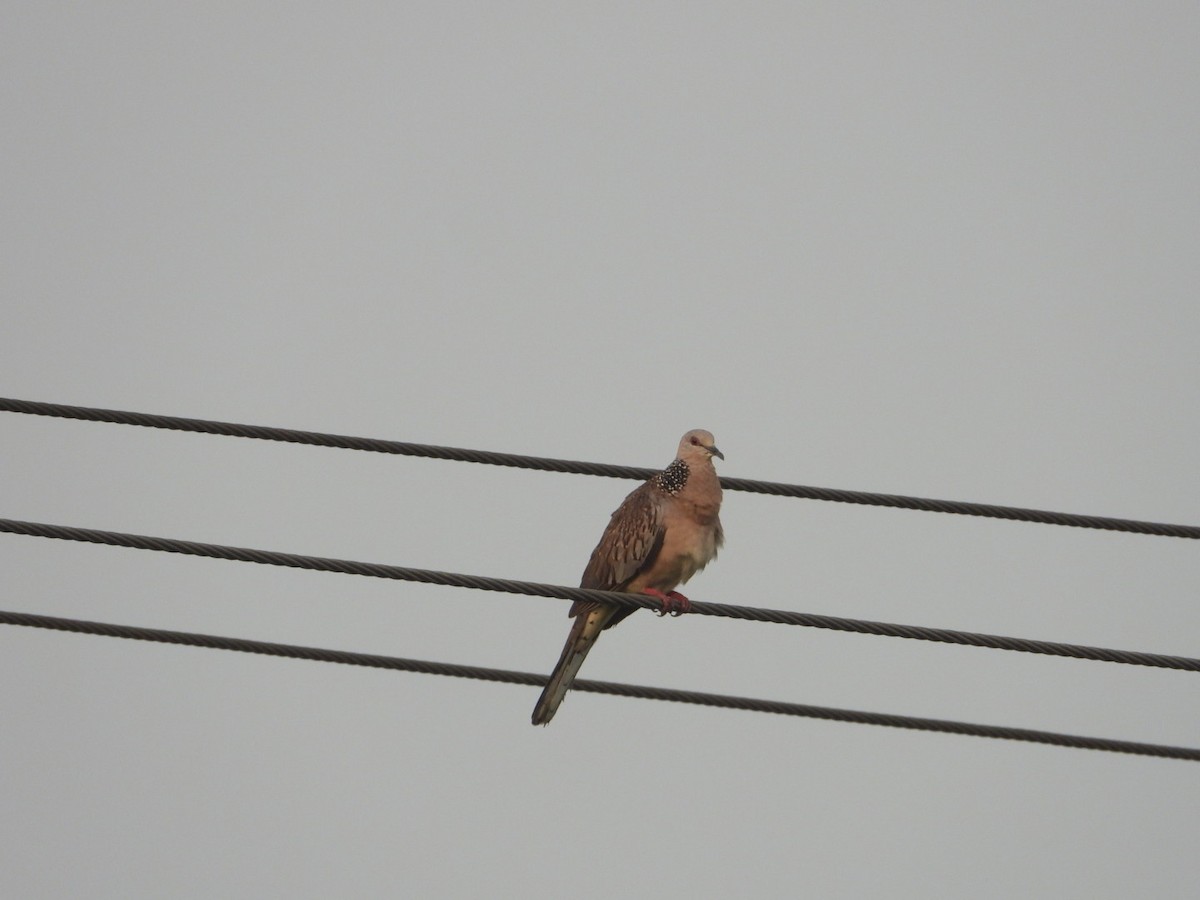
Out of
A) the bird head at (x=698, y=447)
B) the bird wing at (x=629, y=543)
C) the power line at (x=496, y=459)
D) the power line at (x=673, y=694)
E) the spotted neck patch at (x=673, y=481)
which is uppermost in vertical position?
the bird head at (x=698, y=447)

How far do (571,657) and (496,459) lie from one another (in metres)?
1.61

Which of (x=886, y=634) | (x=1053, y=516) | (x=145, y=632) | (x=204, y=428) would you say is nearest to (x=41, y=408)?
(x=204, y=428)

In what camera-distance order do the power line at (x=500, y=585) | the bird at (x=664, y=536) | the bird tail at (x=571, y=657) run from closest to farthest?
the power line at (x=500, y=585), the bird tail at (x=571, y=657), the bird at (x=664, y=536)

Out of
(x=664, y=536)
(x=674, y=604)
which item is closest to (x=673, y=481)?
(x=664, y=536)

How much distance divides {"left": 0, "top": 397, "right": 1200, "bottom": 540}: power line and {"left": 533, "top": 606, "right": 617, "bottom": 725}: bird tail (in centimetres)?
128

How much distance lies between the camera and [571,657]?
21.6ft

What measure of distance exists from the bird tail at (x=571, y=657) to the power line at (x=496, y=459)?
4.19 feet

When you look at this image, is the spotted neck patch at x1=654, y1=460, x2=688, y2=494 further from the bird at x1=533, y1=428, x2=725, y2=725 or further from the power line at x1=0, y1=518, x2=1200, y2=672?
the power line at x1=0, y1=518, x2=1200, y2=672

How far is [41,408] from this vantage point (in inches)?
202

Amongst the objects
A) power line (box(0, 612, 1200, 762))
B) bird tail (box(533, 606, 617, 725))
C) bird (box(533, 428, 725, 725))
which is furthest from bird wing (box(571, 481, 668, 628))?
power line (box(0, 612, 1200, 762))

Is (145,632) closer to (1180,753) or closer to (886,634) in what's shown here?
(886,634)

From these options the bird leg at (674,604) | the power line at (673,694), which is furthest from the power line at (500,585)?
the bird leg at (674,604)

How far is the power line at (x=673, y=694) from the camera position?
208 inches

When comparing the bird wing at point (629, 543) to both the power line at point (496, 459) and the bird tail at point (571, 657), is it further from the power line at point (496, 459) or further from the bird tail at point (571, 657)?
the power line at point (496, 459)
